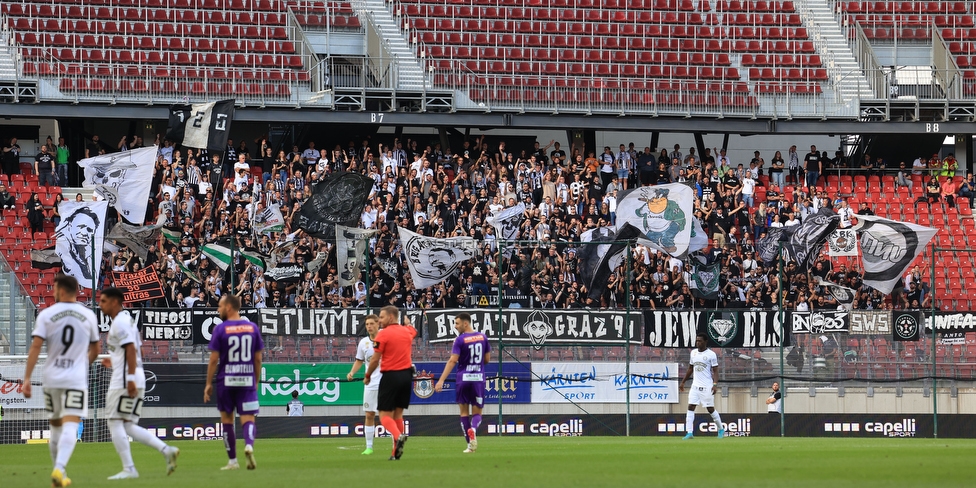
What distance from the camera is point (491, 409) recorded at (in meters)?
25.1

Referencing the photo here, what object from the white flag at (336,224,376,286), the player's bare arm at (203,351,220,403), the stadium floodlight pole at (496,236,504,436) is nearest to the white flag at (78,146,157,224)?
the white flag at (336,224,376,286)

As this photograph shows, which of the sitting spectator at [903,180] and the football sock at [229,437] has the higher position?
the sitting spectator at [903,180]

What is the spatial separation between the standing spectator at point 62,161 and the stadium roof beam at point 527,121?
0.84 m

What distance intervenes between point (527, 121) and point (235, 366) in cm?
2283

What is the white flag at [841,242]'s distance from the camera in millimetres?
27266

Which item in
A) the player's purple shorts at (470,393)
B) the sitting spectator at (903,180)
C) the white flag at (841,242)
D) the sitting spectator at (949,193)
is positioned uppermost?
the sitting spectator at (903,180)

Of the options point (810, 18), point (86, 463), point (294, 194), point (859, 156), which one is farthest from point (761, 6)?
point (86, 463)

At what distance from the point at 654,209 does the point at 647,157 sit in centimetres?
633

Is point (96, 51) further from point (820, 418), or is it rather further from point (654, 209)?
point (820, 418)

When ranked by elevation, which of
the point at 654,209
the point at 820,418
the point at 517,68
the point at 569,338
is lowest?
the point at 820,418

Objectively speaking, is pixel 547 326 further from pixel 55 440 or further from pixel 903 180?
pixel 903 180

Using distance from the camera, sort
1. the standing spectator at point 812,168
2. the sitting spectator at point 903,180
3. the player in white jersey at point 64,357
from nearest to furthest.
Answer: the player in white jersey at point 64,357 → the standing spectator at point 812,168 → the sitting spectator at point 903,180

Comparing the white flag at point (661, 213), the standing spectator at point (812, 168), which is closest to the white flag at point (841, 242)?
the white flag at point (661, 213)

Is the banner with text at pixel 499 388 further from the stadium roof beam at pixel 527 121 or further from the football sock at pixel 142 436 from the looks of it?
the football sock at pixel 142 436
